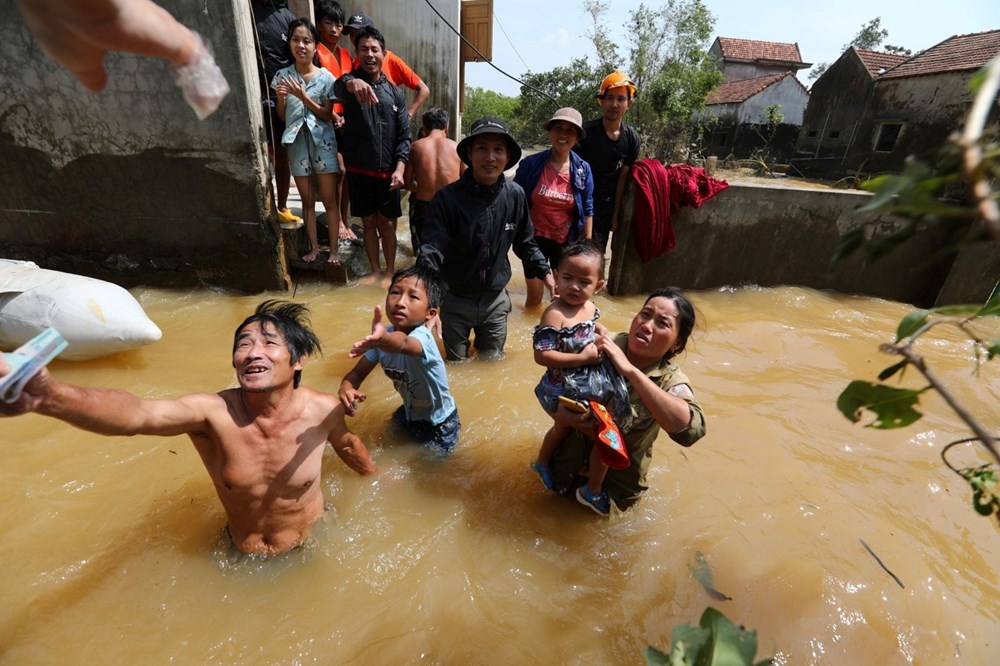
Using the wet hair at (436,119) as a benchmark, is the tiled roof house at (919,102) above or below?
above

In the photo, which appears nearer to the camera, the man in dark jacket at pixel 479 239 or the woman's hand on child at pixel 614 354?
the woman's hand on child at pixel 614 354

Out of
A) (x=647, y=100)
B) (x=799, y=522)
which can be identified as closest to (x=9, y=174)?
(x=799, y=522)

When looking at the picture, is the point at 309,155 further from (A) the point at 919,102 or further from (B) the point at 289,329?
(A) the point at 919,102

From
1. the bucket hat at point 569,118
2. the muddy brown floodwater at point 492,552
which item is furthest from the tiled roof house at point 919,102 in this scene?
the muddy brown floodwater at point 492,552

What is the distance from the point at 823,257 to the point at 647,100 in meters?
14.8

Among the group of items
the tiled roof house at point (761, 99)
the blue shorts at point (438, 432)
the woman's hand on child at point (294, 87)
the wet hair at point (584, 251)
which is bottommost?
the blue shorts at point (438, 432)

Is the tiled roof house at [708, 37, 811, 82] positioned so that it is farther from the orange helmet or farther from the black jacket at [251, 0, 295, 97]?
the black jacket at [251, 0, 295, 97]

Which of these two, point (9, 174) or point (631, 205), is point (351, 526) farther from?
point (9, 174)

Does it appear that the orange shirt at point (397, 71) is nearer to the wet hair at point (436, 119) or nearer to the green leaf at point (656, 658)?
the wet hair at point (436, 119)

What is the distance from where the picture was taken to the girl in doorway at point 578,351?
2.12 m

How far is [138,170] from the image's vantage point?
4.17m

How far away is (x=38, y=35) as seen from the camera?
0.81 meters

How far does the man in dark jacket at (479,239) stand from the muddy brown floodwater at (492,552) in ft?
1.89

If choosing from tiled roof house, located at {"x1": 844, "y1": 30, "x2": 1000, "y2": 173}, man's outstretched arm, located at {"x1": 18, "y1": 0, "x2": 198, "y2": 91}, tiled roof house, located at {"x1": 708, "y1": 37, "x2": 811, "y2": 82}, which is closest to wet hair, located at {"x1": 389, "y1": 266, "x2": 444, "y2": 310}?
man's outstretched arm, located at {"x1": 18, "y1": 0, "x2": 198, "y2": 91}
